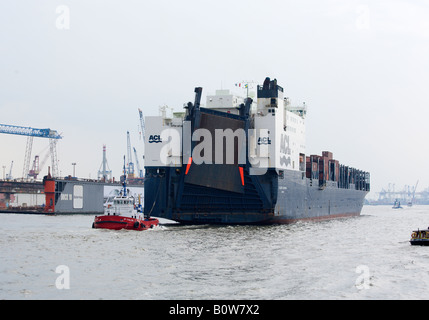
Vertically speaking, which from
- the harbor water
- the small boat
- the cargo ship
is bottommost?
the harbor water

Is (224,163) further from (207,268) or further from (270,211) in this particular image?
(207,268)

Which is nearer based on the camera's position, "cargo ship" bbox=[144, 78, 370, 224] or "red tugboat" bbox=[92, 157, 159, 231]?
"red tugboat" bbox=[92, 157, 159, 231]

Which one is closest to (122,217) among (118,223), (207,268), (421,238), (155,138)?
(118,223)

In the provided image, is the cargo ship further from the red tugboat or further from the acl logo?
the red tugboat

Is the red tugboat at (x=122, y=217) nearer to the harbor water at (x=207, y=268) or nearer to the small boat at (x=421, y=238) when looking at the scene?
the harbor water at (x=207, y=268)

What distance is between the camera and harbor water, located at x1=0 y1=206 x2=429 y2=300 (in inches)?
993

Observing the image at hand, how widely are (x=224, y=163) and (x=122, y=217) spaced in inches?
501

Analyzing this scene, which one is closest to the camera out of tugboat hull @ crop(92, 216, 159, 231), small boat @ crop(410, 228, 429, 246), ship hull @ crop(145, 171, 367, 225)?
small boat @ crop(410, 228, 429, 246)

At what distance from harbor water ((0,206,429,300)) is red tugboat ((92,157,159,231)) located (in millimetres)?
4717

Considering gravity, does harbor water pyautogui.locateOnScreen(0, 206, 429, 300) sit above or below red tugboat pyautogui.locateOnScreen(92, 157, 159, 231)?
below

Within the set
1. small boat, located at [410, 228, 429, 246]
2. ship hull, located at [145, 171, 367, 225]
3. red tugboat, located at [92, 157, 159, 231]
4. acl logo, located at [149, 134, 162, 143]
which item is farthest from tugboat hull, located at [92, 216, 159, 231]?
small boat, located at [410, 228, 429, 246]

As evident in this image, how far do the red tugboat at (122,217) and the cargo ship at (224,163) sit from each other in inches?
243

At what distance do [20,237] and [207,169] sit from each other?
67.0 feet
